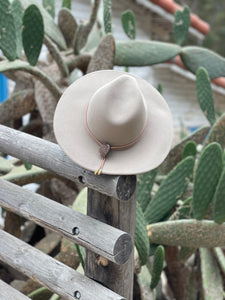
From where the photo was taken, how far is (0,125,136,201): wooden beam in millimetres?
1240

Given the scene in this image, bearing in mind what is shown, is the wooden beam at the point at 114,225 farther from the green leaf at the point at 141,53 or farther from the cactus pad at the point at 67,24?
the cactus pad at the point at 67,24

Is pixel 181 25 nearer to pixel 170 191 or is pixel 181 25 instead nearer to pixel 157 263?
pixel 170 191

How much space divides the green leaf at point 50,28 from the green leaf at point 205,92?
1.03 metres

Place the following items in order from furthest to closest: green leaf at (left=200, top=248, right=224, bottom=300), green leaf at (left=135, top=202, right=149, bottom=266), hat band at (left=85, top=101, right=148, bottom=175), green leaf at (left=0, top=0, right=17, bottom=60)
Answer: green leaf at (left=0, top=0, right=17, bottom=60) < green leaf at (left=200, top=248, right=224, bottom=300) < green leaf at (left=135, top=202, right=149, bottom=266) < hat band at (left=85, top=101, right=148, bottom=175)

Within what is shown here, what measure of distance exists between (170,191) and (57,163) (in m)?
1.08

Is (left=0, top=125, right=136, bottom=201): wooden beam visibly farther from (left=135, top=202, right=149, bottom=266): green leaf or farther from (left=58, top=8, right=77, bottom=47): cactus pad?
(left=58, top=8, right=77, bottom=47): cactus pad

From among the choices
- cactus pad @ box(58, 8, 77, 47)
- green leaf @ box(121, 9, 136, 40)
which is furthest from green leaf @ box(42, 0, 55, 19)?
green leaf @ box(121, 9, 136, 40)

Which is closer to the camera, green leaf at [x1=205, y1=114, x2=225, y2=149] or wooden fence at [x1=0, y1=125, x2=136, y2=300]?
wooden fence at [x1=0, y1=125, x2=136, y2=300]

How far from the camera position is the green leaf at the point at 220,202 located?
2.00m

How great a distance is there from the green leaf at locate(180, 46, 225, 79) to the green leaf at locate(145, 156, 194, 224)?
117cm

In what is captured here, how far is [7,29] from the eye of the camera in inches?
94.7

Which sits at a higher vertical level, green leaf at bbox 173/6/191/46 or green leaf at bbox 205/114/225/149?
green leaf at bbox 173/6/191/46

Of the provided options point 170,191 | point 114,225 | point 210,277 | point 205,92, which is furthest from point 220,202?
point 205,92

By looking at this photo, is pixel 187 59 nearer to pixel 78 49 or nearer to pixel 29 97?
pixel 78 49
